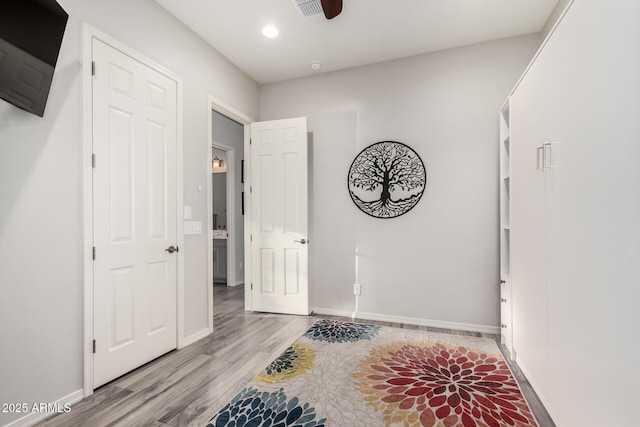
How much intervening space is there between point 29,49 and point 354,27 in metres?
2.38

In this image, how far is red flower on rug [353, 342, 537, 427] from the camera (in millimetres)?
1741

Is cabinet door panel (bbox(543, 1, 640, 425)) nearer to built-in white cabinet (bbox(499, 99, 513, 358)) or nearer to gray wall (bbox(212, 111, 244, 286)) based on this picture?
built-in white cabinet (bbox(499, 99, 513, 358))

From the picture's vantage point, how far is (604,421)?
3.82ft

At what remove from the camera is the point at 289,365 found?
2338 millimetres

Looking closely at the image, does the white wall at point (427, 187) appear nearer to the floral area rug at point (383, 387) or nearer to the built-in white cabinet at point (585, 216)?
the floral area rug at point (383, 387)

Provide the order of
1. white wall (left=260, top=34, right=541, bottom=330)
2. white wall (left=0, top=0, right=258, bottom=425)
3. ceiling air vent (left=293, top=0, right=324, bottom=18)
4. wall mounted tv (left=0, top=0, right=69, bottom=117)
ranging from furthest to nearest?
white wall (left=260, top=34, right=541, bottom=330) → ceiling air vent (left=293, top=0, right=324, bottom=18) → white wall (left=0, top=0, right=258, bottom=425) → wall mounted tv (left=0, top=0, right=69, bottom=117)

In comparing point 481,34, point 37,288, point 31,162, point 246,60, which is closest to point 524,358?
point 481,34

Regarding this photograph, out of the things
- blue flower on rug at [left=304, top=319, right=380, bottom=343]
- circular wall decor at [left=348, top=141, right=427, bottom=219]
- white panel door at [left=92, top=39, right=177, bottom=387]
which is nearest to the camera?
white panel door at [left=92, top=39, right=177, bottom=387]

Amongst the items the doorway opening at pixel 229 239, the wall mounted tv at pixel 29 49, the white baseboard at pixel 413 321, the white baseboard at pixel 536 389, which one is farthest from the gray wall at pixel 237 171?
the white baseboard at pixel 536 389

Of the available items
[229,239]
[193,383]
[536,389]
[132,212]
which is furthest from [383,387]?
[229,239]

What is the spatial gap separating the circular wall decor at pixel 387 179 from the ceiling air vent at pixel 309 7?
4.67 feet

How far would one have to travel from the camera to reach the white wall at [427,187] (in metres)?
3.04

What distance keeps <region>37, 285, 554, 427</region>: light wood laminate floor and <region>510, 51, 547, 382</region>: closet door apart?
12.9 inches

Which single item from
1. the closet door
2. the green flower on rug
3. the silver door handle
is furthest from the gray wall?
the silver door handle
